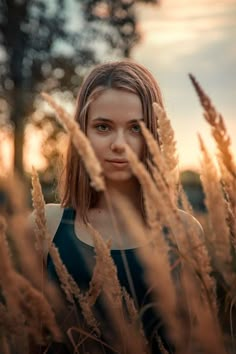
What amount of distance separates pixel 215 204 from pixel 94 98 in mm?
830

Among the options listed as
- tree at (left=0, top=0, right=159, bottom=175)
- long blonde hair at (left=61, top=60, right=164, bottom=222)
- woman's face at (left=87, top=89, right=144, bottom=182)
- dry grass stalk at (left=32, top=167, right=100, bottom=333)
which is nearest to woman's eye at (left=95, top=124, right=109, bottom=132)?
woman's face at (left=87, top=89, right=144, bottom=182)

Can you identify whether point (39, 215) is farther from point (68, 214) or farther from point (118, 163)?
point (68, 214)

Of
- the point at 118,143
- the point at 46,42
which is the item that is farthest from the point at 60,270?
the point at 46,42

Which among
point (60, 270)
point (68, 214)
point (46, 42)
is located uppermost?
point (46, 42)

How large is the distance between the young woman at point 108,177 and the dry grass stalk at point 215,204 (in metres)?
0.61

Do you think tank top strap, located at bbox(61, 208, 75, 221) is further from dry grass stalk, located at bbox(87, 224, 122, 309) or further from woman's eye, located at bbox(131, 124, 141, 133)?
dry grass stalk, located at bbox(87, 224, 122, 309)

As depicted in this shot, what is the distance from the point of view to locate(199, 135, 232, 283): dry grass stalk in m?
→ 0.71

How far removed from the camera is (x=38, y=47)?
1338cm

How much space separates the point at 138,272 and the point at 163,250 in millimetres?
764

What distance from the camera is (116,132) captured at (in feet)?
4.51

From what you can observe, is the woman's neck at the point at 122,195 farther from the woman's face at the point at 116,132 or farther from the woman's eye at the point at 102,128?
the woman's eye at the point at 102,128

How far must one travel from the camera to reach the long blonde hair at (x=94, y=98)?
1492 mm

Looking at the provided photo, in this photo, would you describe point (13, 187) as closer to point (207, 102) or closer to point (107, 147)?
point (207, 102)

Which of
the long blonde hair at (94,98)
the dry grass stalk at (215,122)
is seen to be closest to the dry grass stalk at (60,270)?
the dry grass stalk at (215,122)
